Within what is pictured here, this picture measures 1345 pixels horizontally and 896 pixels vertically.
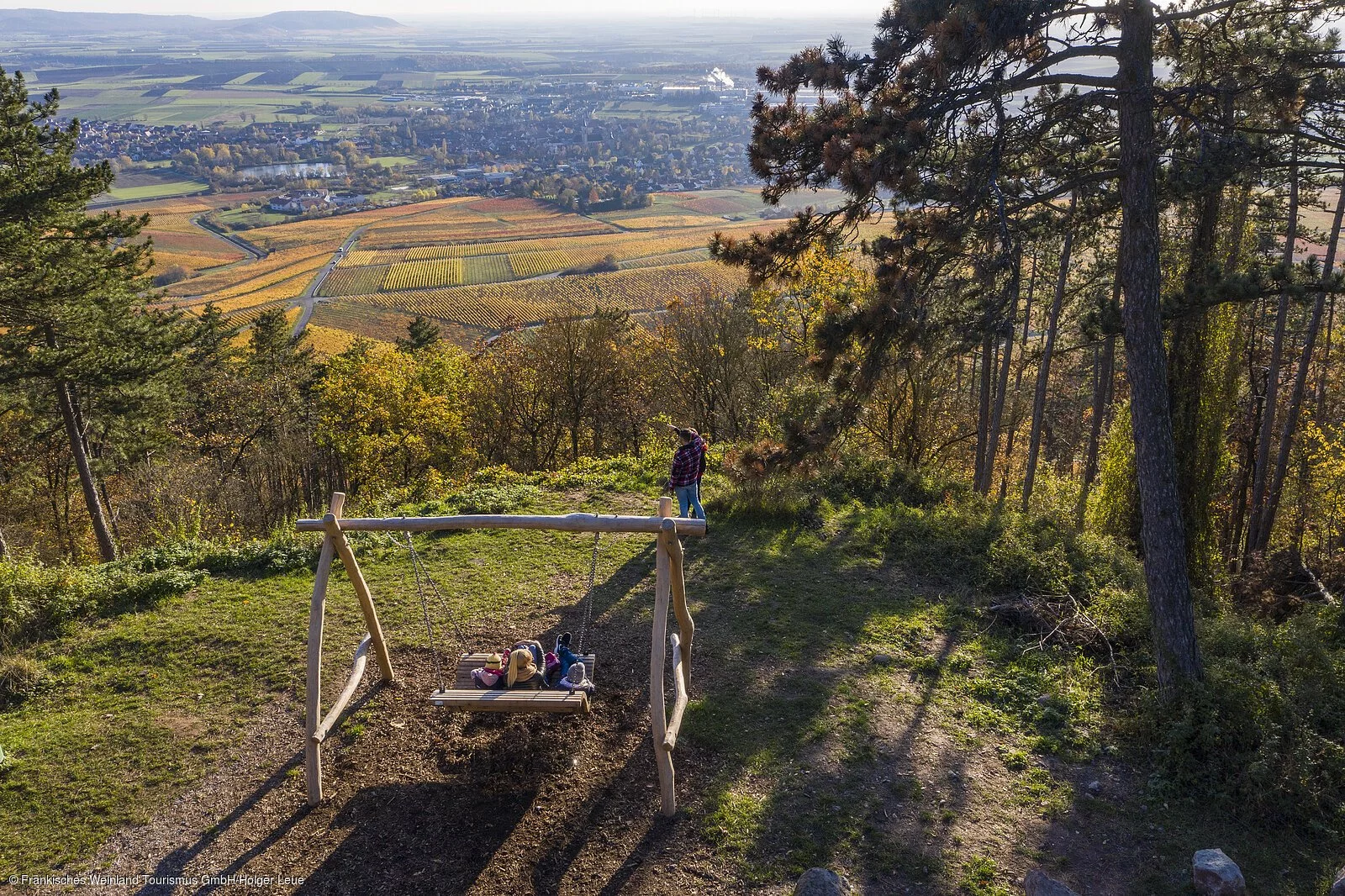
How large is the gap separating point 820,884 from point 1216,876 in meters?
2.57

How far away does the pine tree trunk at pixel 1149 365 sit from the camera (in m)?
6.70

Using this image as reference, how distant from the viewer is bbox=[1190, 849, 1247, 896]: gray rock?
16.6ft

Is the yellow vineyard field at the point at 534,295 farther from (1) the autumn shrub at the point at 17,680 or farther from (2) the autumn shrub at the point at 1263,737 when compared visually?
(2) the autumn shrub at the point at 1263,737

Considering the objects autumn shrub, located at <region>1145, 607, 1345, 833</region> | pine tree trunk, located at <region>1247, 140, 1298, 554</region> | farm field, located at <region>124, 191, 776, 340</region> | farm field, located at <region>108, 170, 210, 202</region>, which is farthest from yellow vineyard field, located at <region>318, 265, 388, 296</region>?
autumn shrub, located at <region>1145, 607, 1345, 833</region>

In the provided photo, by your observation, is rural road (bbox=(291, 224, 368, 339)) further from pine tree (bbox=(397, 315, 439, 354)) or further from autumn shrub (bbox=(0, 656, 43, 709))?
autumn shrub (bbox=(0, 656, 43, 709))

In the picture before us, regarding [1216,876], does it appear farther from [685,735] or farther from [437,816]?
[437,816]

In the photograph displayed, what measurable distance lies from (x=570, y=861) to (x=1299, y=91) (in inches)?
347

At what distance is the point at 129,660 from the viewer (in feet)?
26.7

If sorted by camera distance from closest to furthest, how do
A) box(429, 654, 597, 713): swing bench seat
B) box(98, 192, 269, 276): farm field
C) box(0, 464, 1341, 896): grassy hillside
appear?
box(0, 464, 1341, 896): grassy hillside < box(429, 654, 597, 713): swing bench seat < box(98, 192, 269, 276): farm field

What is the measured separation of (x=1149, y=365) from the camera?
7.03m

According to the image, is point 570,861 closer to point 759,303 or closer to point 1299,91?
point 1299,91

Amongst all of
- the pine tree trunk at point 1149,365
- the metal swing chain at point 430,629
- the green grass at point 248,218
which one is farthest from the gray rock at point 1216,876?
the green grass at point 248,218

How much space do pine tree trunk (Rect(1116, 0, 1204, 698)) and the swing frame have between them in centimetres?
419

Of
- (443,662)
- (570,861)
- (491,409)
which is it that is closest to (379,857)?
(570,861)
